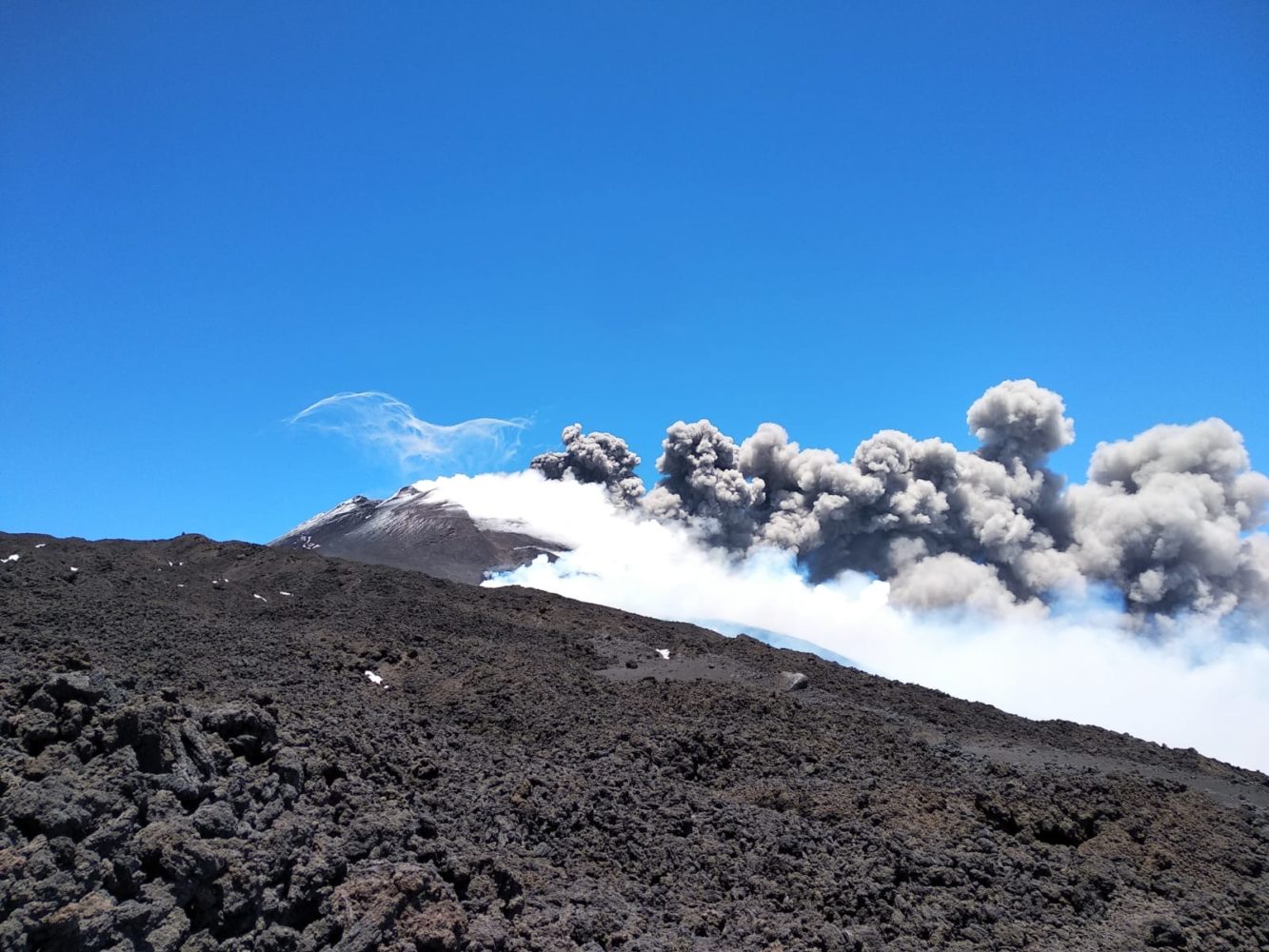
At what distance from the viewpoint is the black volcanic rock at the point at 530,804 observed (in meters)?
7.70

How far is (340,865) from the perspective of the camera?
8547 mm

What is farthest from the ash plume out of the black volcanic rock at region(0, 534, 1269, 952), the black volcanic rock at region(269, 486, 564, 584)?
the black volcanic rock at region(0, 534, 1269, 952)

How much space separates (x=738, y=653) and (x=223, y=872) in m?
15.4

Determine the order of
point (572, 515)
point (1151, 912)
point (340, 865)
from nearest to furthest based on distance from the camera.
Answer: point (340, 865) < point (1151, 912) < point (572, 515)

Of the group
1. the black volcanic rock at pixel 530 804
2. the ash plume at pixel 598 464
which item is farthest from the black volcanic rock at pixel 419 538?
the black volcanic rock at pixel 530 804

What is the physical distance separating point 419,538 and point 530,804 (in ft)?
154

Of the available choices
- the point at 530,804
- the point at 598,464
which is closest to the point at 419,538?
the point at 598,464

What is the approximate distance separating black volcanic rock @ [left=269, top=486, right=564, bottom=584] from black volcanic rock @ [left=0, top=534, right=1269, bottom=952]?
110ft

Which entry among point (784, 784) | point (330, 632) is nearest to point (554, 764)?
point (784, 784)

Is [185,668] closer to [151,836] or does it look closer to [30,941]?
[151,836]

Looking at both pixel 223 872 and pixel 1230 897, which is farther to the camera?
pixel 1230 897

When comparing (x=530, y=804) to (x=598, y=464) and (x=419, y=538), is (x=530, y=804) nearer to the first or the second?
(x=419, y=538)

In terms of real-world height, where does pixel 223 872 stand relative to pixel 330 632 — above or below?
below

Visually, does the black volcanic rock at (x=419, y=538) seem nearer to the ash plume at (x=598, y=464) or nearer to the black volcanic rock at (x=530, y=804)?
the ash plume at (x=598, y=464)
